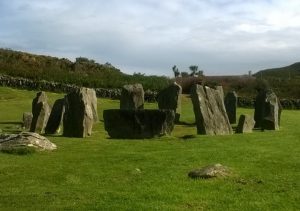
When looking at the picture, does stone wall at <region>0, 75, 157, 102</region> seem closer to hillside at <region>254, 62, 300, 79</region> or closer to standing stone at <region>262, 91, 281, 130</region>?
standing stone at <region>262, 91, 281, 130</region>

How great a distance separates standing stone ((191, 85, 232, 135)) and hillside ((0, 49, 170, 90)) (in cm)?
3050

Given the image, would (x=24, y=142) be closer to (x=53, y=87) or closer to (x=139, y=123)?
(x=139, y=123)

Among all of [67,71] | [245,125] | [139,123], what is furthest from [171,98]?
[67,71]

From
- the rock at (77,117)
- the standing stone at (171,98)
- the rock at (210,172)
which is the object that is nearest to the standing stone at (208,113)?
the rock at (77,117)

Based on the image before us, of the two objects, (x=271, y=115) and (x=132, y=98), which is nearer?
(x=271, y=115)

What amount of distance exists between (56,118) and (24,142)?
24.8 ft

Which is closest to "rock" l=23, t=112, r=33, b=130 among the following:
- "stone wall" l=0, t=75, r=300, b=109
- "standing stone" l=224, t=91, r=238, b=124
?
"standing stone" l=224, t=91, r=238, b=124

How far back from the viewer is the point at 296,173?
1545cm

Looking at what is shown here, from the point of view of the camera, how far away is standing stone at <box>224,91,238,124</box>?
33.9 m

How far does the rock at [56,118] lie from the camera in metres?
26.4

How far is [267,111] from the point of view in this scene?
29.7 meters

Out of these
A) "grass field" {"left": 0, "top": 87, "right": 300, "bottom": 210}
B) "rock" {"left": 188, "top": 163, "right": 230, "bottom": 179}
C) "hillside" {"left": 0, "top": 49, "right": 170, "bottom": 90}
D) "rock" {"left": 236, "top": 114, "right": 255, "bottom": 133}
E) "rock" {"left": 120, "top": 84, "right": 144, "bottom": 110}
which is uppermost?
"hillside" {"left": 0, "top": 49, "right": 170, "bottom": 90}

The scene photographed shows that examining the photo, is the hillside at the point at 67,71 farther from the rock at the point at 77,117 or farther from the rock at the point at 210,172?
the rock at the point at 210,172

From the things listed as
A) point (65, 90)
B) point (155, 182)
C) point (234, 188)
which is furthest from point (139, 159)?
point (65, 90)
